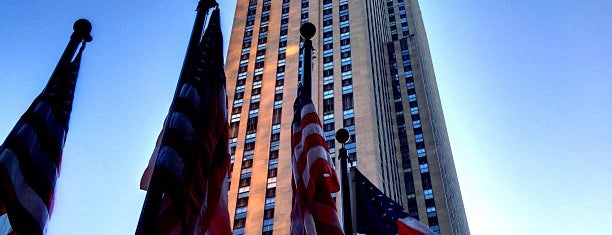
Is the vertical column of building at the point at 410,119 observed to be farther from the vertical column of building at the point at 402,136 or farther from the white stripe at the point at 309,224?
the white stripe at the point at 309,224

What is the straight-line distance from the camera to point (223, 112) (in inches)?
444

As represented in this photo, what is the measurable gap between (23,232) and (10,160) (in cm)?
122

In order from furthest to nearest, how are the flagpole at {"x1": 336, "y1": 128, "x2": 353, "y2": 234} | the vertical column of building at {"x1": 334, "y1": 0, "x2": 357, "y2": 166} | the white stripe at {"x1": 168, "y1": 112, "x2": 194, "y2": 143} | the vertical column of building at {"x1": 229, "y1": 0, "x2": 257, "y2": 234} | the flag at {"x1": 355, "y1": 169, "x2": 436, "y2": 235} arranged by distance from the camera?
→ the vertical column of building at {"x1": 334, "y1": 0, "x2": 357, "y2": 166} < the vertical column of building at {"x1": 229, "y1": 0, "x2": 257, "y2": 234} < the flag at {"x1": 355, "y1": 169, "x2": 436, "y2": 235} < the flagpole at {"x1": 336, "y1": 128, "x2": 353, "y2": 234} < the white stripe at {"x1": 168, "y1": 112, "x2": 194, "y2": 143}

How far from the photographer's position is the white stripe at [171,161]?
8912 mm

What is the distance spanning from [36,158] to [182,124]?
7.68 feet

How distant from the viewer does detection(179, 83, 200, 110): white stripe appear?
33.7 feet

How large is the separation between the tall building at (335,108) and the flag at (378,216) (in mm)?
38195

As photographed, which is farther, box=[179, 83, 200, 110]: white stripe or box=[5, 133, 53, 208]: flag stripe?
box=[179, 83, 200, 110]: white stripe

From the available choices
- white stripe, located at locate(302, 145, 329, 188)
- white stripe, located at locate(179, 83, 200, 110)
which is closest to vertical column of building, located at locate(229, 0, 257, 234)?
white stripe, located at locate(302, 145, 329, 188)

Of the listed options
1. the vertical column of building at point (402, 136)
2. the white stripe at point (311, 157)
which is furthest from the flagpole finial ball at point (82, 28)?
the vertical column of building at point (402, 136)

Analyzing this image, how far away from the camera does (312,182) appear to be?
11.7 m

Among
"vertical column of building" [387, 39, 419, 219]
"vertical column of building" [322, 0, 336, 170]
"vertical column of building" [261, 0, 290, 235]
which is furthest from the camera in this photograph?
"vertical column of building" [387, 39, 419, 219]

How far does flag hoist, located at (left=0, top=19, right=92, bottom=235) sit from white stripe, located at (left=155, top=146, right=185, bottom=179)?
1965 millimetres

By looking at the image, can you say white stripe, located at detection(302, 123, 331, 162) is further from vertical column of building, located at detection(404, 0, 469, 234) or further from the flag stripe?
vertical column of building, located at detection(404, 0, 469, 234)
